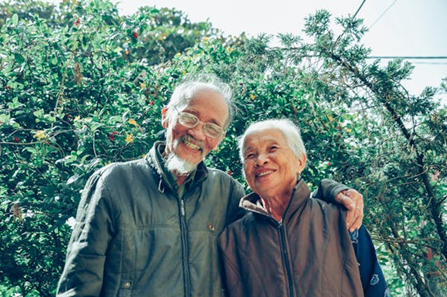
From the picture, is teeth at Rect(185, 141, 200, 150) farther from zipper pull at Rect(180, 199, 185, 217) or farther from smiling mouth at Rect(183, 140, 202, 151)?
zipper pull at Rect(180, 199, 185, 217)

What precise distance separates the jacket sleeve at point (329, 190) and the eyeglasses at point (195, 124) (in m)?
0.65

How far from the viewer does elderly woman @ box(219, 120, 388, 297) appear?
Result: 1.89 meters

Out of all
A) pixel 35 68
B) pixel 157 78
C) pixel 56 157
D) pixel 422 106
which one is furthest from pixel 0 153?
pixel 422 106

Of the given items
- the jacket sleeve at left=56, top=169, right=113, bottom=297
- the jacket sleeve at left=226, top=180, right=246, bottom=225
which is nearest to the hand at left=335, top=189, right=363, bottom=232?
the jacket sleeve at left=226, top=180, right=246, bottom=225

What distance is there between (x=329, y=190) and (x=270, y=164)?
34cm

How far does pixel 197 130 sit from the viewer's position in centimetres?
210

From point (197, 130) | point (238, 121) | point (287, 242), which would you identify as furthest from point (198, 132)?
point (238, 121)

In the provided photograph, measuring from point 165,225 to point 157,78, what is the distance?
7.24ft

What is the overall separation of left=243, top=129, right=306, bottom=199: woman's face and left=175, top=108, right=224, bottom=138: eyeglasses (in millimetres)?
222

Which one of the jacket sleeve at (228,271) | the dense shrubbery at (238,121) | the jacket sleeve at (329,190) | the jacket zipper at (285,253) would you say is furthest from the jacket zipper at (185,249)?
the dense shrubbery at (238,121)

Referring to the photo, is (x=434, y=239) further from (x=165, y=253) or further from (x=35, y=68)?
(x=35, y=68)

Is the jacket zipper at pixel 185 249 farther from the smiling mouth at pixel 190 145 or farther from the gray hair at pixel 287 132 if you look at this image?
the gray hair at pixel 287 132

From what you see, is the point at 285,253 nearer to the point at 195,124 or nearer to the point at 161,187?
the point at 161,187

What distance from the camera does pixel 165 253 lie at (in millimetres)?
1788
